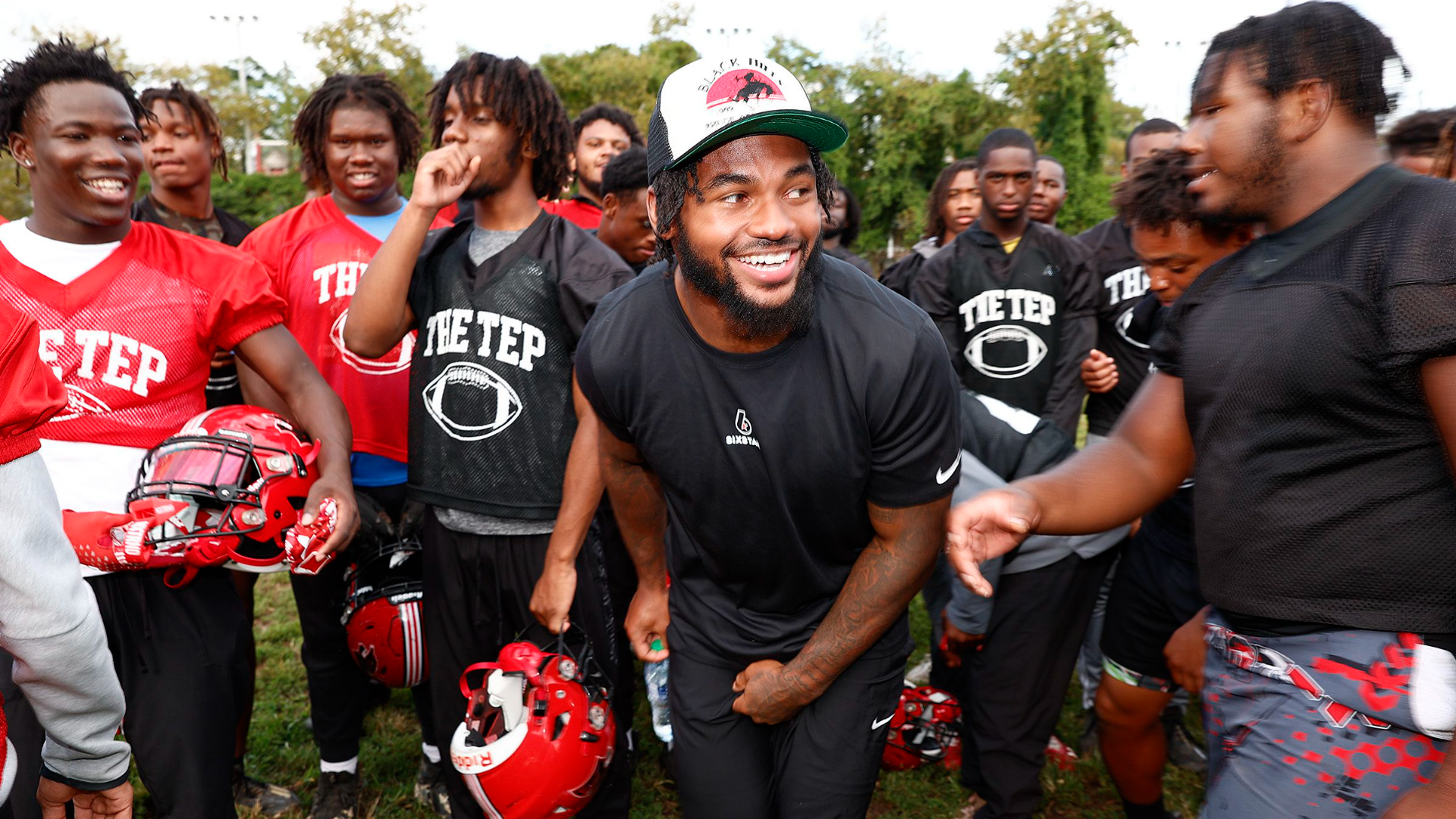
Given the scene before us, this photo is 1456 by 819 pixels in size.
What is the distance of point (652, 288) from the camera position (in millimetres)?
A: 2557

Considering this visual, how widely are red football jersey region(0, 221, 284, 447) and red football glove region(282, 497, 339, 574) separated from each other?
56 cm

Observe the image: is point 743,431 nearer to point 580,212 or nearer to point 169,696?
point 169,696

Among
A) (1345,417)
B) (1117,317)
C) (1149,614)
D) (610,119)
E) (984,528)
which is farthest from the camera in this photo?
(610,119)

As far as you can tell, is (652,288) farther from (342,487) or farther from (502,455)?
(342,487)

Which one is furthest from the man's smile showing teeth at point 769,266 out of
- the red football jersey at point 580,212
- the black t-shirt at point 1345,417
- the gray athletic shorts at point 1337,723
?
the red football jersey at point 580,212

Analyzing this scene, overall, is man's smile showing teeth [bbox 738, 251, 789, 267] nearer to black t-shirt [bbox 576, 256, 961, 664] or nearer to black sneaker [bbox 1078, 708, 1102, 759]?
black t-shirt [bbox 576, 256, 961, 664]

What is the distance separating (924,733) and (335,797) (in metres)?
2.50

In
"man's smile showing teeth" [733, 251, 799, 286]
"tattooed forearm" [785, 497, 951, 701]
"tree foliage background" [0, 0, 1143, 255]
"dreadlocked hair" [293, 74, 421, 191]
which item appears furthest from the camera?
"tree foliage background" [0, 0, 1143, 255]

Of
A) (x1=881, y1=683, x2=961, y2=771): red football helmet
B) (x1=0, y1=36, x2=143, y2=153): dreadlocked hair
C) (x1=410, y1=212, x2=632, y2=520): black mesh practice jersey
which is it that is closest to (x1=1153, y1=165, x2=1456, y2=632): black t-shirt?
(x1=410, y1=212, x2=632, y2=520): black mesh practice jersey

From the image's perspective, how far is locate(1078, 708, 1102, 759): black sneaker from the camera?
4.28 m

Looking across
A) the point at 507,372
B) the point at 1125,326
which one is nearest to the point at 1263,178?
the point at 507,372

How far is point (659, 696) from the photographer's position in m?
4.22

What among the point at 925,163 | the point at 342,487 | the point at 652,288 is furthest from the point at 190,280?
the point at 925,163

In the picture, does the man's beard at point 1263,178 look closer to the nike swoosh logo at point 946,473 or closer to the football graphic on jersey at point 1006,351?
the nike swoosh logo at point 946,473
